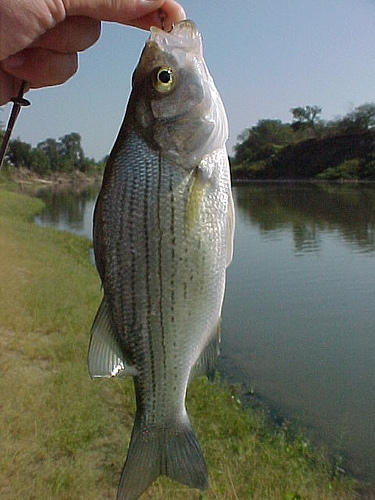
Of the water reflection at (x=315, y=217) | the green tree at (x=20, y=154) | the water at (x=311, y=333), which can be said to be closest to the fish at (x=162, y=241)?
the water at (x=311, y=333)

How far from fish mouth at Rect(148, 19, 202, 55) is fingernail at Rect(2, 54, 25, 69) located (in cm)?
93

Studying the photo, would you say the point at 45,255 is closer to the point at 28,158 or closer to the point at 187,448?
the point at 187,448

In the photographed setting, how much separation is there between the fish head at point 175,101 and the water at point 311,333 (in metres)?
5.71

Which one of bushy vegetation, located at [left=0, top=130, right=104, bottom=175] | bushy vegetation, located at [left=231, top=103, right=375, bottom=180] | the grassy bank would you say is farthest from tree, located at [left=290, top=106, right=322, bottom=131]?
the grassy bank

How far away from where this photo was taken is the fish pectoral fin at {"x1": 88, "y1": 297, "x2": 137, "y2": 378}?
1601 millimetres

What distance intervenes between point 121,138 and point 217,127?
33cm

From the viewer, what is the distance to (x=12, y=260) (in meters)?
13.1

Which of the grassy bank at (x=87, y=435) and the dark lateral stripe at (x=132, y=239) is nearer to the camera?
the dark lateral stripe at (x=132, y=239)

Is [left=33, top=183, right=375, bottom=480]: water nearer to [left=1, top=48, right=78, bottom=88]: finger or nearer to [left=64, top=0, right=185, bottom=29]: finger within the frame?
[left=1, top=48, right=78, bottom=88]: finger

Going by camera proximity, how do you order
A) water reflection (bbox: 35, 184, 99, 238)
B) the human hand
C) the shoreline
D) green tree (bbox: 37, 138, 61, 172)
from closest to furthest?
the human hand, water reflection (bbox: 35, 184, 99, 238), the shoreline, green tree (bbox: 37, 138, 61, 172)

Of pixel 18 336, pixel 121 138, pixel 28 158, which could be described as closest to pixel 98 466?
pixel 18 336

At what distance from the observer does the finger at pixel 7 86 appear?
7.89 feet

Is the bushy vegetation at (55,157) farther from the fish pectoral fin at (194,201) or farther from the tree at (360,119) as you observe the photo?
the fish pectoral fin at (194,201)

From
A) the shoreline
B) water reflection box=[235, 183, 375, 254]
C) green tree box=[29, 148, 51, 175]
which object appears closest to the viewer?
water reflection box=[235, 183, 375, 254]
